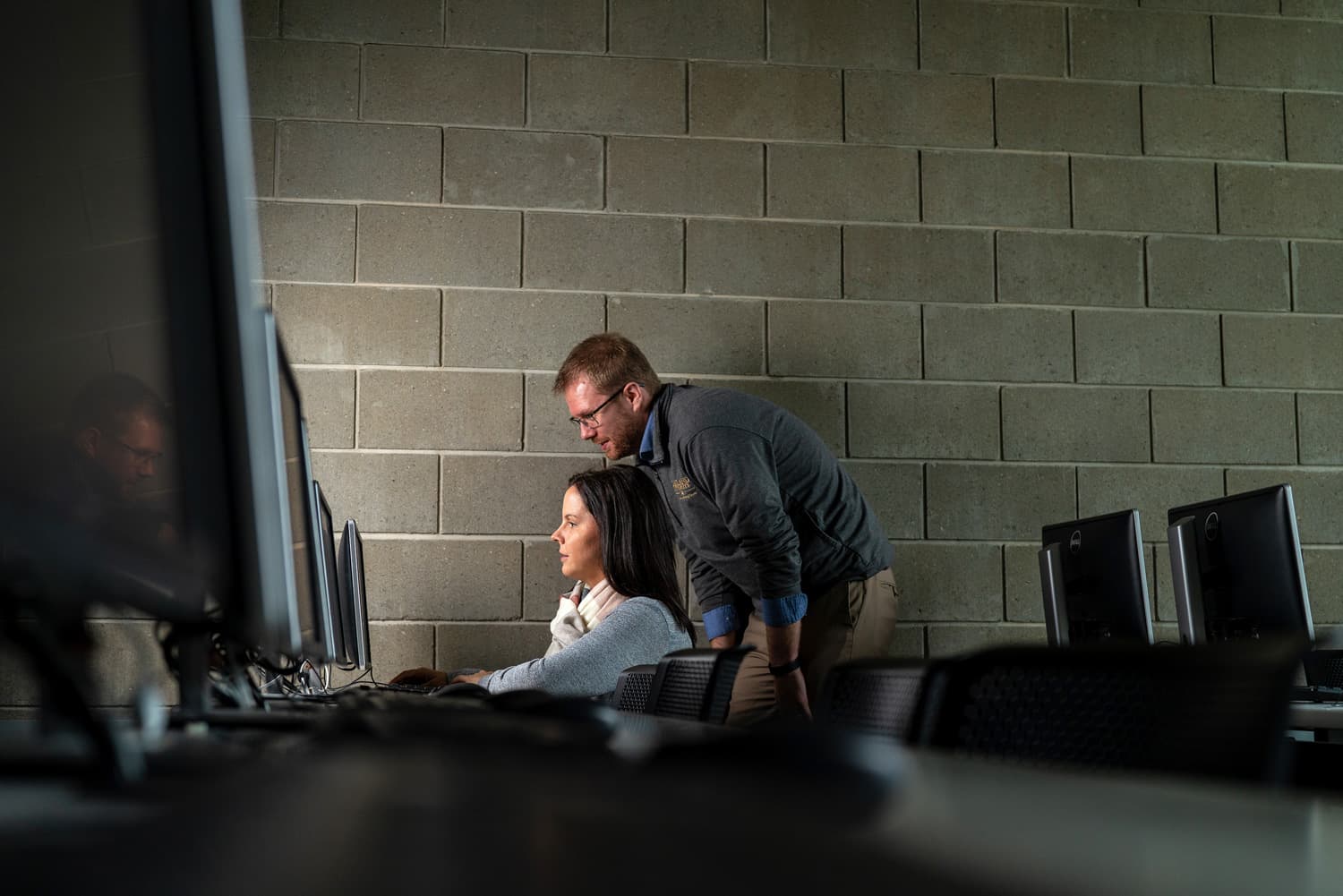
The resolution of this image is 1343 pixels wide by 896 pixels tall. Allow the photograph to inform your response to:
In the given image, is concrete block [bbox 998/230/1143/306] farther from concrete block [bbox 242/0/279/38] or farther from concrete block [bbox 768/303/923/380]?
concrete block [bbox 242/0/279/38]

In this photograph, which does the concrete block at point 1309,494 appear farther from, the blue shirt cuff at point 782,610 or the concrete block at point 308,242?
the concrete block at point 308,242

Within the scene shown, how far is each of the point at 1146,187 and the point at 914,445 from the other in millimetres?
1197

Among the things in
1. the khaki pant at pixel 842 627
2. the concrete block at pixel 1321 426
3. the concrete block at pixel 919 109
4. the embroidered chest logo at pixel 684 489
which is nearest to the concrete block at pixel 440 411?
the embroidered chest logo at pixel 684 489

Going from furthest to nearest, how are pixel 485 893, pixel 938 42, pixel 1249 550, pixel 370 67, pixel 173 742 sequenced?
1. pixel 938 42
2. pixel 370 67
3. pixel 1249 550
4. pixel 173 742
5. pixel 485 893

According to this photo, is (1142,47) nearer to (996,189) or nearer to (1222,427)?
(996,189)

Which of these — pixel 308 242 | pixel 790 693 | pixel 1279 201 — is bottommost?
pixel 790 693

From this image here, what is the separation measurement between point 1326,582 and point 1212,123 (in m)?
1.56

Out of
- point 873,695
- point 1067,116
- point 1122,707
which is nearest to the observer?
point 1122,707

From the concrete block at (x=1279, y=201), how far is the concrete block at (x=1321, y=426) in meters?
0.56

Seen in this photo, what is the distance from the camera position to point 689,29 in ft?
12.4

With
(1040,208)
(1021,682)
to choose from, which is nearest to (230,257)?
(1021,682)

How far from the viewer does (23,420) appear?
1.18 feet

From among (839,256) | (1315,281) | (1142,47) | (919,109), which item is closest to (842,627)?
(839,256)

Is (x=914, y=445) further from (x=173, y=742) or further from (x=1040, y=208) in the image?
(x=173, y=742)
